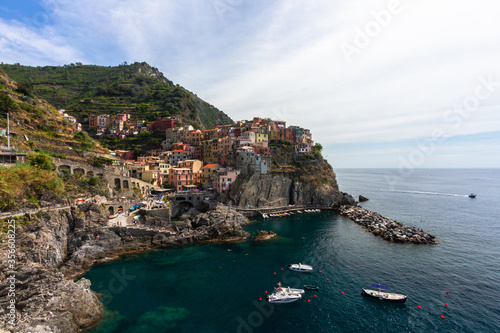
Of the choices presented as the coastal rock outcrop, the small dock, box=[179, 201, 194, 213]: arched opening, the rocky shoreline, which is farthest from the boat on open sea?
box=[179, 201, 194, 213]: arched opening

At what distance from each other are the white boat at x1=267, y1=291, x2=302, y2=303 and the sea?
2.17ft

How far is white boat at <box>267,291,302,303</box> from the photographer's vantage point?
27188 mm

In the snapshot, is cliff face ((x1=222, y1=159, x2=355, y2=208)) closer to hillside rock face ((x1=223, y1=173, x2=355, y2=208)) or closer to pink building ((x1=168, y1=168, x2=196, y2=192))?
hillside rock face ((x1=223, y1=173, x2=355, y2=208))

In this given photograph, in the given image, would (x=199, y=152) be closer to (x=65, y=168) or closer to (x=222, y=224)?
(x=65, y=168)

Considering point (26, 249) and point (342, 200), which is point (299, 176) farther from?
point (26, 249)

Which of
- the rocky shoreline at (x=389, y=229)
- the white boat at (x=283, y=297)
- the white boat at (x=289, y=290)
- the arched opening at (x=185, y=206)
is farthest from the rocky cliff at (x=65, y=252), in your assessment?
the rocky shoreline at (x=389, y=229)

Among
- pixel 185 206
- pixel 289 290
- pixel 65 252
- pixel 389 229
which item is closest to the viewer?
pixel 289 290

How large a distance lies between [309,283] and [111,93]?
493ft

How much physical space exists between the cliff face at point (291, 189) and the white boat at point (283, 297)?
39.5 m

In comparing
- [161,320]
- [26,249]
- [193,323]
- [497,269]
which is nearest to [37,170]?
[26,249]

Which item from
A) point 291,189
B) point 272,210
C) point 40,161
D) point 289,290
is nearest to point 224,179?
point 272,210

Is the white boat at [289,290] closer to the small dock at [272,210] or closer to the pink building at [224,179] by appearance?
the small dock at [272,210]

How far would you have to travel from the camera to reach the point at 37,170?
3931 cm

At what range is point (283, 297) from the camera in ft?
89.9
